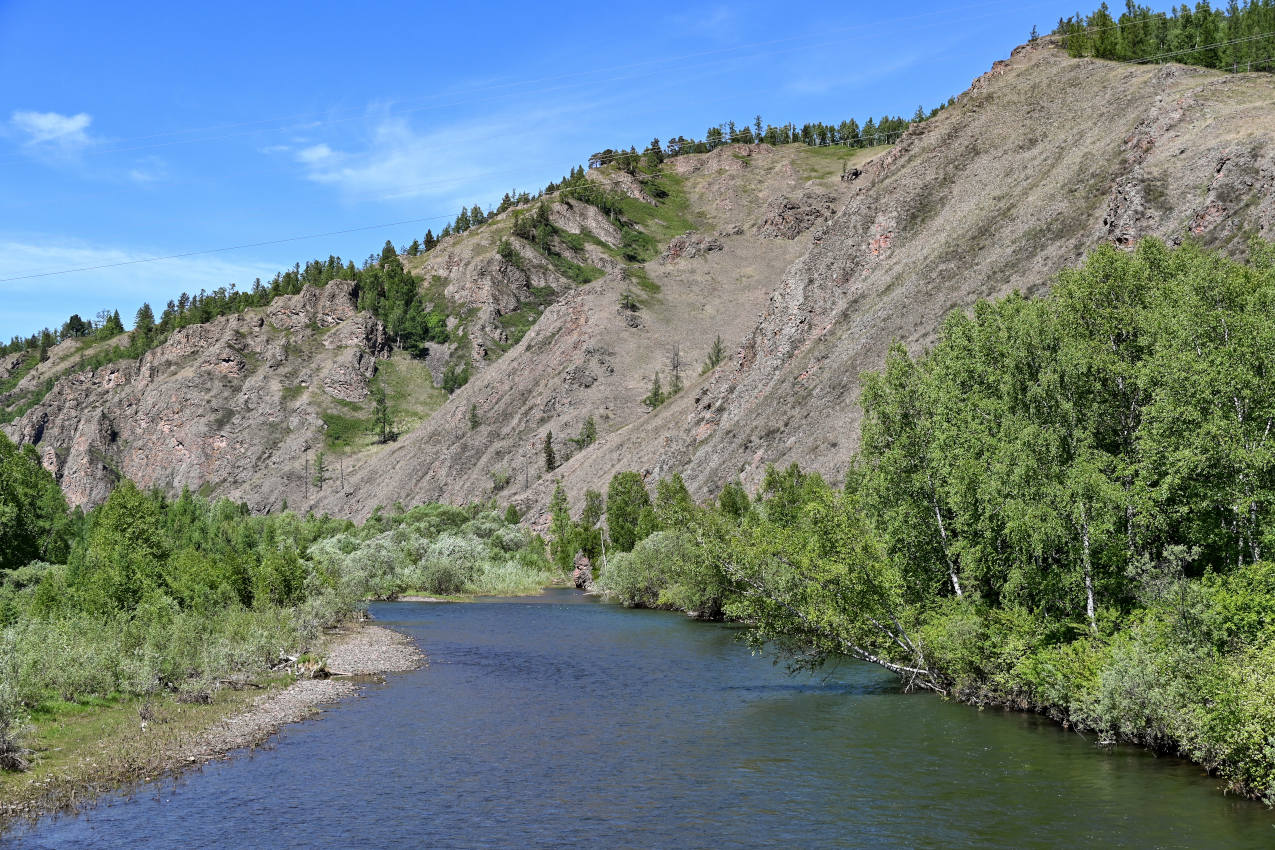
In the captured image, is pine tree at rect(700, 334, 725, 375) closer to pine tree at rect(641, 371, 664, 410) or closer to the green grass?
pine tree at rect(641, 371, 664, 410)

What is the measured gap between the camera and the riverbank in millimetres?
25297

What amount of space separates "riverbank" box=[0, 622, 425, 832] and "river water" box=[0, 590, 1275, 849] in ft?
3.41

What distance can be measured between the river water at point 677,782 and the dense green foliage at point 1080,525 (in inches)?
87.2

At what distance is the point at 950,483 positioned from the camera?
1459 inches

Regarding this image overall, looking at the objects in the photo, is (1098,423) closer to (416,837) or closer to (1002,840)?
(1002,840)

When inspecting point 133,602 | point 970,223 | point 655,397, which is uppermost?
point 970,223

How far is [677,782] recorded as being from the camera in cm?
2908

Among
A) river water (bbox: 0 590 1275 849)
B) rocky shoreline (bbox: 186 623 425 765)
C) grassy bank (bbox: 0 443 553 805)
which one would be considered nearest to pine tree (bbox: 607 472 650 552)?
grassy bank (bbox: 0 443 553 805)

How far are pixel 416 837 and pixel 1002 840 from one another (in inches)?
571

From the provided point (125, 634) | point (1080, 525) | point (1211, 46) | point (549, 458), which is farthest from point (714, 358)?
point (1080, 525)

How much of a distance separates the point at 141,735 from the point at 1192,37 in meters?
168

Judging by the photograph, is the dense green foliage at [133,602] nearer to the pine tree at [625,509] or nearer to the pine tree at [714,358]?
the pine tree at [625,509]

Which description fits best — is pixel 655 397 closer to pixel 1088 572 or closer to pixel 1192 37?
pixel 1192 37

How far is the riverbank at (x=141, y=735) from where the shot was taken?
25297 mm
